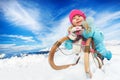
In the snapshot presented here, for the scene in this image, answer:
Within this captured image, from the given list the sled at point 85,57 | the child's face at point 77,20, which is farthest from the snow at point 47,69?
the child's face at point 77,20

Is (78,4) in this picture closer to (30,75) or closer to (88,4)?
(88,4)

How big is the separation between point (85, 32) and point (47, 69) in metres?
0.22

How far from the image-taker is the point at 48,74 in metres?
1.10

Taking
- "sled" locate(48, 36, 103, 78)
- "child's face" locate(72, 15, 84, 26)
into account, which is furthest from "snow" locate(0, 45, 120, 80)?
"child's face" locate(72, 15, 84, 26)

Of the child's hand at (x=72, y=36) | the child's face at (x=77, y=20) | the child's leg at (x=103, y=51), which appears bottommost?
the child's leg at (x=103, y=51)

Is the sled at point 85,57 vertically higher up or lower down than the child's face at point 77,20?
lower down

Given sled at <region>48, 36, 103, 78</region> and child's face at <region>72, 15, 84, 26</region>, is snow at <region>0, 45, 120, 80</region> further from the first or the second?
child's face at <region>72, 15, 84, 26</region>

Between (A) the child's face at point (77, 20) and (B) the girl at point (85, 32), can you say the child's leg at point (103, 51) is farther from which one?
(A) the child's face at point (77, 20)

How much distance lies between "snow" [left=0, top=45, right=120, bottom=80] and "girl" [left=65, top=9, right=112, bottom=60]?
5 cm

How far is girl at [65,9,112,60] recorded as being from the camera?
102 cm

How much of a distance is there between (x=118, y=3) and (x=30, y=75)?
1.61 ft

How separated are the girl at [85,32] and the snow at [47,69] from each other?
0.05 metres

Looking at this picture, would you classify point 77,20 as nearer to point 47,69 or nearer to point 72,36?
point 72,36

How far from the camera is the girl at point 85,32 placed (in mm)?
1022
